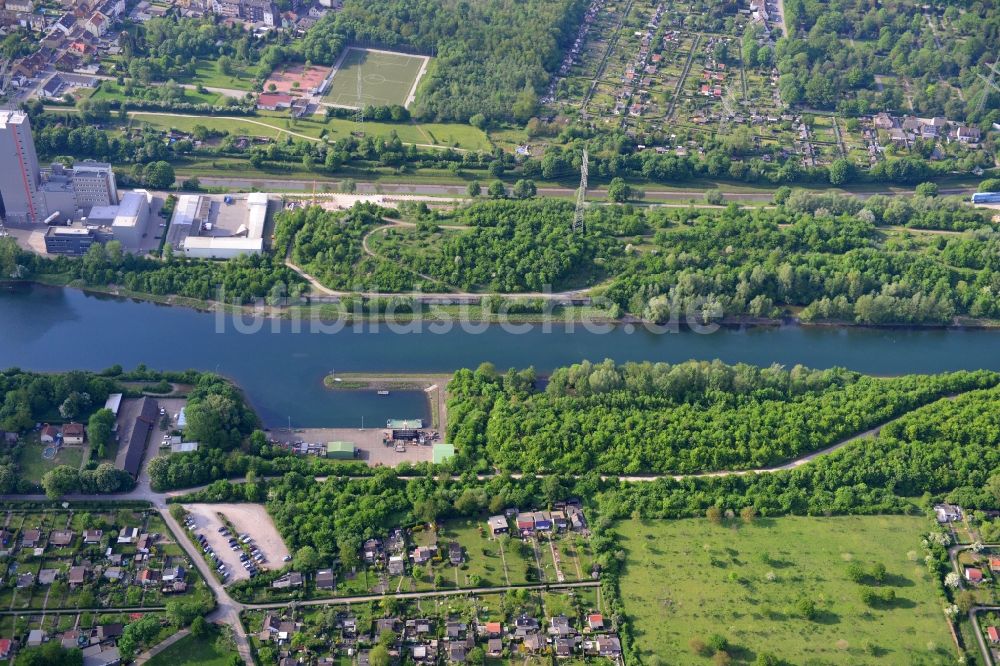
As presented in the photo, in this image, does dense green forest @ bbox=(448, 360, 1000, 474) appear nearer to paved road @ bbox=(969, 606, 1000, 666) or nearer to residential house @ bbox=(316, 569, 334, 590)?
residential house @ bbox=(316, 569, 334, 590)

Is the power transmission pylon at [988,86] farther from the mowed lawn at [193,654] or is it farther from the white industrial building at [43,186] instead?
the mowed lawn at [193,654]

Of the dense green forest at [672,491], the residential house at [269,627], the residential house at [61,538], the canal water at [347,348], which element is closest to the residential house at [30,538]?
the residential house at [61,538]

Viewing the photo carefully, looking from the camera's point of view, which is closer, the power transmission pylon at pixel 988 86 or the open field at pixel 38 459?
the open field at pixel 38 459

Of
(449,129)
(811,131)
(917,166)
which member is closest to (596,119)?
(449,129)

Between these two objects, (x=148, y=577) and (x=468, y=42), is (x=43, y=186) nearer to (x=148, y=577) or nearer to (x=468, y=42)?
(x=148, y=577)

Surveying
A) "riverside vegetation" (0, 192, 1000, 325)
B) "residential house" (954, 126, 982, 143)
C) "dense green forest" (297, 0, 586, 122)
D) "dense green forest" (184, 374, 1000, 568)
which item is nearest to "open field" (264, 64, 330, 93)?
"dense green forest" (297, 0, 586, 122)

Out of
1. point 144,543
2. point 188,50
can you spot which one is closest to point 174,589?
point 144,543
